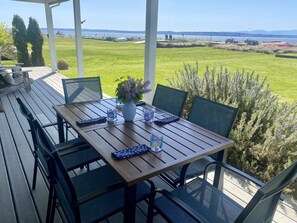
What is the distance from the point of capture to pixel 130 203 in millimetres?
1230

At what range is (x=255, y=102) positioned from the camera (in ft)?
8.95

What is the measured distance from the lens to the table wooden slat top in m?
1.26

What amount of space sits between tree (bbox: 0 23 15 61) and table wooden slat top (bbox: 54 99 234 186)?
963 cm

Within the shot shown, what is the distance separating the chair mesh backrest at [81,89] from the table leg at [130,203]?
1753mm

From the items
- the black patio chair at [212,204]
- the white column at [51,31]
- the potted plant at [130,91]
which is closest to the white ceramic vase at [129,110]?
the potted plant at [130,91]

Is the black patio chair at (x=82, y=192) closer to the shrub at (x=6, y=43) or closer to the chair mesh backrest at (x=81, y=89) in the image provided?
the chair mesh backrest at (x=81, y=89)

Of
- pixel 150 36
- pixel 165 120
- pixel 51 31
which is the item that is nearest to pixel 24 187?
pixel 165 120

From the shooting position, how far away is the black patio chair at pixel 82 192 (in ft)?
3.79

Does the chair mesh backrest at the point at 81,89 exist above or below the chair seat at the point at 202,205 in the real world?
above

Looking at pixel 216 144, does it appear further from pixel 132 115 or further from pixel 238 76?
pixel 238 76

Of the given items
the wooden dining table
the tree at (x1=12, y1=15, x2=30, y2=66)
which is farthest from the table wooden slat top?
the tree at (x1=12, y1=15, x2=30, y2=66)

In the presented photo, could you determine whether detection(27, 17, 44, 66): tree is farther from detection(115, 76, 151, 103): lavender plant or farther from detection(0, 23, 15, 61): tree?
detection(115, 76, 151, 103): lavender plant

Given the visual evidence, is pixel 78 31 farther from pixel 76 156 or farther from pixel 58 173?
pixel 58 173

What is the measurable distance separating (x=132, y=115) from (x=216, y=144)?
2.48 feet
